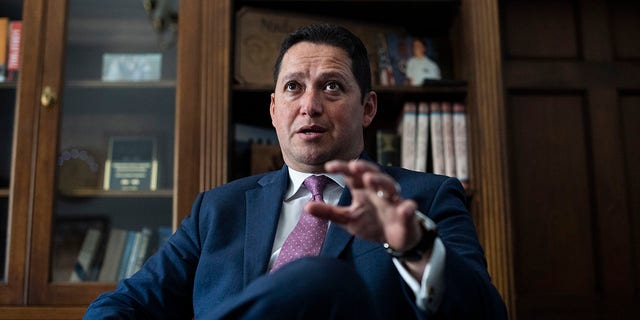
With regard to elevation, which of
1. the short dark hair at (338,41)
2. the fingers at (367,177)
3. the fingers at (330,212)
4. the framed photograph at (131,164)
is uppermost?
the short dark hair at (338,41)

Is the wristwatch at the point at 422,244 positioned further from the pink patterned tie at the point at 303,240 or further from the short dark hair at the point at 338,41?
the short dark hair at the point at 338,41

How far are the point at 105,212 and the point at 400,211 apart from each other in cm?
138

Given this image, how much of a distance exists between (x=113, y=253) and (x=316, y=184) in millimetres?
884

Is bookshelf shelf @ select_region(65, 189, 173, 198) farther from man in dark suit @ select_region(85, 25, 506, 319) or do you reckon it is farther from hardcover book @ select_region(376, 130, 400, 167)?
hardcover book @ select_region(376, 130, 400, 167)

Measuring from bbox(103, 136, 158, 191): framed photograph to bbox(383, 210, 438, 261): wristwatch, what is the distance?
121 centimetres

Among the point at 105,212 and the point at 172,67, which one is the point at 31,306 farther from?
the point at 172,67

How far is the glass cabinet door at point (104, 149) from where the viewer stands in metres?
1.86

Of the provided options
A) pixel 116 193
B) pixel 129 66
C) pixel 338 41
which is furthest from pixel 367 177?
pixel 129 66

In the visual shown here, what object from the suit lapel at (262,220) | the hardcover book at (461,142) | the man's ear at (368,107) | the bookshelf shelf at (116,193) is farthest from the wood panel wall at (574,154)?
the bookshelf shelf at (116,193)

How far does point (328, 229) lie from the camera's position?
1236mm

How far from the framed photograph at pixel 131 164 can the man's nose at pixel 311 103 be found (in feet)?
2.48

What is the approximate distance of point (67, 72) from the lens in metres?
1.94

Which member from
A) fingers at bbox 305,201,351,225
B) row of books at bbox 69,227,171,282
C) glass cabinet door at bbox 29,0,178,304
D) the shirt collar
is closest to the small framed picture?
glass cabinet door at bbox 29,0,178,304

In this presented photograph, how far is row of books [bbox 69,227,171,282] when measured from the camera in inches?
74.2
